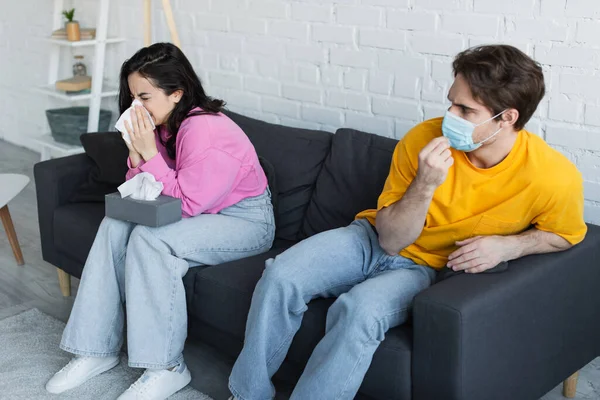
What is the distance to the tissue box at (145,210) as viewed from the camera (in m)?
2.36

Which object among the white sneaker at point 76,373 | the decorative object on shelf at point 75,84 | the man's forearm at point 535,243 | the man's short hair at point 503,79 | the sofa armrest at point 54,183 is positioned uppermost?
the man's short hair at point 503,79

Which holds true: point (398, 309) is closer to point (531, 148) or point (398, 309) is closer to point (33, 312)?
point (531, 148)

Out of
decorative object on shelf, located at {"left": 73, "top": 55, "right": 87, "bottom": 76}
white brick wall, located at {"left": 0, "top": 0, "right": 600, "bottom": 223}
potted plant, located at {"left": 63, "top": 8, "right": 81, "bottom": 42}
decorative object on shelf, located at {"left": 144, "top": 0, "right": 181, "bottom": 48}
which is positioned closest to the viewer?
white brick wall, located at {"left": 0, "top": 0, "right": 600, "bottom": 223}

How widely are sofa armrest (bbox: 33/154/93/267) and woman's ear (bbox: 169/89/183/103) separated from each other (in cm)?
59

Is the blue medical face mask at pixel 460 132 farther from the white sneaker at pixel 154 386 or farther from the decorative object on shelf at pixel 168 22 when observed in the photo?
the decorative object on shelf at pixel 168 22

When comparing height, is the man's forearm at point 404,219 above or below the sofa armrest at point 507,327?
above

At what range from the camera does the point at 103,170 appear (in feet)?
9.80

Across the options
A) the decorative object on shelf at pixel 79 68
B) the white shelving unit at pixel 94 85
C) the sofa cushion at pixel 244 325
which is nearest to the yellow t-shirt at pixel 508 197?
the sofa cushion at pixel 244 325

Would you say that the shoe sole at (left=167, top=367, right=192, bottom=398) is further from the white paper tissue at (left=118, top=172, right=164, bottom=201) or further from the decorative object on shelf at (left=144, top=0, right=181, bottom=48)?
the decorative object on shelf at (left=144, top=0, right=181, bottom=48)

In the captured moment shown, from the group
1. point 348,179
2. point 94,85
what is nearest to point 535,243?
point 348,179

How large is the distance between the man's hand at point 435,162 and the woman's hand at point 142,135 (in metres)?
0.87

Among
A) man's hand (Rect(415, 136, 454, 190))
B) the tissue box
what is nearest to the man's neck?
man's hand (Rect(415, 136, 454, 190))

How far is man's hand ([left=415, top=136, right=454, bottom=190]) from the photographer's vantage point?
1973 mm

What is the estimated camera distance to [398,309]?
2.02 metres
